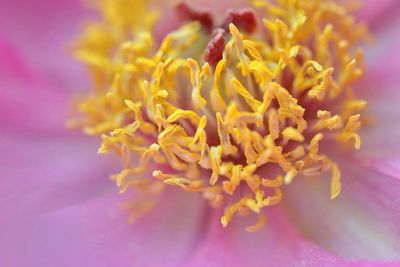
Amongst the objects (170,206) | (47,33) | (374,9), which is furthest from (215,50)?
(47,33)

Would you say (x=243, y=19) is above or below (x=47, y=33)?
below

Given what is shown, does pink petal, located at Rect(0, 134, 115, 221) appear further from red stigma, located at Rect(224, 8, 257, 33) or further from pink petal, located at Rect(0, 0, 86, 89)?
red stigma, located at Rect(224, 8, 257, 33)

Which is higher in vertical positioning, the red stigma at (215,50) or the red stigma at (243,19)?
the red stigma at (243,19)

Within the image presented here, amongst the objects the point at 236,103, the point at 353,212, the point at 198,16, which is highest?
the point at 198,16

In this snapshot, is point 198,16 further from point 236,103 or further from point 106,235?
point 106,235

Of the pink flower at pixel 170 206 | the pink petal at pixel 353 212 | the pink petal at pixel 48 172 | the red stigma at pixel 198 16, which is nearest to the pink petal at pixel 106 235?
the pink flower at pixel 170 206

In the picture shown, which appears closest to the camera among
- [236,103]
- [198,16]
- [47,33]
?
[236,103]

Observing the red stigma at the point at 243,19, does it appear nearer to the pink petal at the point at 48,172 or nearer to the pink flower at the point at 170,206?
the pink flower at the point at 170,206
